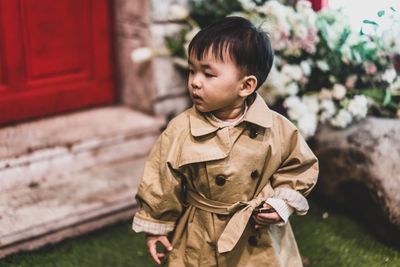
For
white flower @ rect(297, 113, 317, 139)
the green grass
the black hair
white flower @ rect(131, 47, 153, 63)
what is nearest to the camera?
the black hair

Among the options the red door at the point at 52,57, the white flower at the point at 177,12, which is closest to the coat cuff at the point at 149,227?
the red door at the point at 52,57

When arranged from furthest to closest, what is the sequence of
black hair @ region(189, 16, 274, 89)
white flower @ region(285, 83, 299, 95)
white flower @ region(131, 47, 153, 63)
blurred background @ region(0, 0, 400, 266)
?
white flower @ region(131, 47, 153, 63) < white flower @ region(285, 83, 299, 95) < blurred background @ region(0, 0, 400, 266) < black hair @ region(189, 16, 274, 89)

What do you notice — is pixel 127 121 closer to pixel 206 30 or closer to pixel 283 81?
pixel 283 81

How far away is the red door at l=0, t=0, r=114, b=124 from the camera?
323 cm

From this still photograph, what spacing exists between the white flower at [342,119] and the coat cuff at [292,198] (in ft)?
3.49

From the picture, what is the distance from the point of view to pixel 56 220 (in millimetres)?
2768

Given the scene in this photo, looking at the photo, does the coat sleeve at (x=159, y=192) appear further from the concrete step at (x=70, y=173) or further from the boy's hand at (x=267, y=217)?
the concrete step at (x=70, y=173)

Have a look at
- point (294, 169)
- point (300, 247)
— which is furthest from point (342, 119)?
point (294, 169)

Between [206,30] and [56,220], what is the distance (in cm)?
133

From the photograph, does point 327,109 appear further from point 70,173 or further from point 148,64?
point 70,173

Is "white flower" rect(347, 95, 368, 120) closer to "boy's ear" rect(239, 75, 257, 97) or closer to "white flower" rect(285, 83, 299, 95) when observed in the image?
"white flower" rect(285, 83, 299, 95)

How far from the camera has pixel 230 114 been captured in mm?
1964

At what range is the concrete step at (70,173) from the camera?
2.76m

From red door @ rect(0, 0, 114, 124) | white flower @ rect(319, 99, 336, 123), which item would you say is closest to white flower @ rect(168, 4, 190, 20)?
red door @ rect(0, 0, 114, 124)
